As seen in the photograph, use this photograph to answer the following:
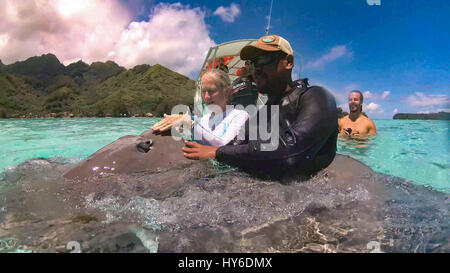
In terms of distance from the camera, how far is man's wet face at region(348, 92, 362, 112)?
9.05m

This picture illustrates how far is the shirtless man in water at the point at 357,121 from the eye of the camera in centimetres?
908

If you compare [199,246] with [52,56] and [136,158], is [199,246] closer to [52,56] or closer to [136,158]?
[136,158]

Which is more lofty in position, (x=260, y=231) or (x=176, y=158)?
(x=176, y=158)

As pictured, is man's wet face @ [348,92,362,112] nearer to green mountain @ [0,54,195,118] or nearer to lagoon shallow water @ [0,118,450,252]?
lagoon shallow water @ [0,118,450,252]

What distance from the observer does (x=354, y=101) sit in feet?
29.8

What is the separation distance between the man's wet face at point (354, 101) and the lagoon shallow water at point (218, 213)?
6.21m

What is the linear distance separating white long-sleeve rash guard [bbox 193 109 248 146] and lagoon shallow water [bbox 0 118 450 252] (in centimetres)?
33

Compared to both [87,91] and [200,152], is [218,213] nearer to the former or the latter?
[200,152]

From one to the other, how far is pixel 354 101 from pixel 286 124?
7.48 meters

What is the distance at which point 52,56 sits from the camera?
186625 mm

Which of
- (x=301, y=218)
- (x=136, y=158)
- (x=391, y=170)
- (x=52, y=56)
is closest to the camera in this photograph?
(x=301, y=218)

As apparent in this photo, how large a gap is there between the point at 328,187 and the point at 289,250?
1.26 m

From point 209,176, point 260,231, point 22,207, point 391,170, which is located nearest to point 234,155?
point 209,176

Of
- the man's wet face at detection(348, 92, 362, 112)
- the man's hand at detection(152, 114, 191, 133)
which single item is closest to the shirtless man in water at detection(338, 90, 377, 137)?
the man's wet face at detection(348, 92, 362, 112)
